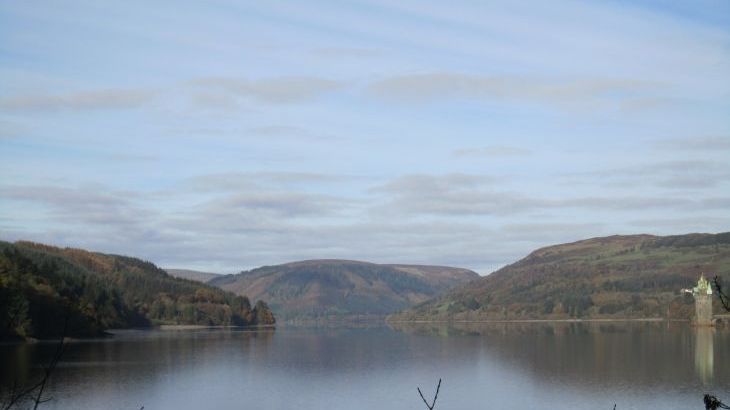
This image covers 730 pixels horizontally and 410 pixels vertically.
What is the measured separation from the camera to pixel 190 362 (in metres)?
96.4

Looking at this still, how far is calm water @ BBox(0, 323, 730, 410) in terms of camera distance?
6053cm

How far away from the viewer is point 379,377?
79.6 metres

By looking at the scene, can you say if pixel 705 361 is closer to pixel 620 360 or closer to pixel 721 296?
pixel 620 360

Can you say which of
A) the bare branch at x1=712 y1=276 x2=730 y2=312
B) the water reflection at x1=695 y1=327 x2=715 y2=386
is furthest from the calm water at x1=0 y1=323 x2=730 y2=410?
the bare branch at x1=712 y1=276 x2=730 y2=312

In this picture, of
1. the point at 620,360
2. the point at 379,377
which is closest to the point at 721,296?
the point at 379,377

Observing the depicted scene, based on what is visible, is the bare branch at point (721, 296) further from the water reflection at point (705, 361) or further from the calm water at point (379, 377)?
the water reflection at point (705, 361)

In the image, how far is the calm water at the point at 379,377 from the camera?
60531 millimetres

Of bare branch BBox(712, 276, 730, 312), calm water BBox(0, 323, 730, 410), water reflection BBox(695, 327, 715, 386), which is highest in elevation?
bare branch BBox(712, 276, 730, 312)

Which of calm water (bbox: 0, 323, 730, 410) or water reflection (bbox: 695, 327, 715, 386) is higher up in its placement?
water reflection (bbox: 695, 327, 715, 386)

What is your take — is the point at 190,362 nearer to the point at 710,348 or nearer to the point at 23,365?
the point at 23,365

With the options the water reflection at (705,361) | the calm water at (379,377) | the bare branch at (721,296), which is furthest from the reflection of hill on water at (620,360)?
the bare branch at (721,296)

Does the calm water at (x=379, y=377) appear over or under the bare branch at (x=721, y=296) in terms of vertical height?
under

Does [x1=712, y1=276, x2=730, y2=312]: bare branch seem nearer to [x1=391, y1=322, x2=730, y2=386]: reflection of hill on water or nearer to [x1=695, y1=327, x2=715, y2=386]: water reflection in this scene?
[x1=695, y1=327, x2=715, y2=386]: water reflection

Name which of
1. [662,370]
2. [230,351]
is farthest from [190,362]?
[662,370]
